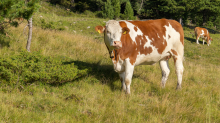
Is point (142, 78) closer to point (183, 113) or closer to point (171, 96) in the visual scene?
point (171, 96)

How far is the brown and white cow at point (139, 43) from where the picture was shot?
475 cm

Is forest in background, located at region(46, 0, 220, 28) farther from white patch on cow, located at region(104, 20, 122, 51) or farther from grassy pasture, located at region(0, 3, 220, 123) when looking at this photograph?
white patch on cow, located at region(104, 20, 122, 51)

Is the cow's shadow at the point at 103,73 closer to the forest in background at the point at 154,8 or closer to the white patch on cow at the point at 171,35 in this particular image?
the white patch on cow at the point at 171,35

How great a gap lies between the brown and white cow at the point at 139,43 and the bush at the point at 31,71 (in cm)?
113

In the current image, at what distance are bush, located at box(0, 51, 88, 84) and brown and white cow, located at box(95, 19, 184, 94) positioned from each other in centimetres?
113

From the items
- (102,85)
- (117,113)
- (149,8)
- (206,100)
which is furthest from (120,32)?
(149,8)

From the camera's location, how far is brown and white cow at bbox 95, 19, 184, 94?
4.75m

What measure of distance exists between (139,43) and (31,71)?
2.88 metres

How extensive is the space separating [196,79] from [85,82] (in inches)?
175

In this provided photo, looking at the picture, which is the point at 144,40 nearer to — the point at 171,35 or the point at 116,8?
the point at 171,35

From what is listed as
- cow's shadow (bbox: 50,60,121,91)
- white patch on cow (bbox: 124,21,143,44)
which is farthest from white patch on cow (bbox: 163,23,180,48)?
cow's shadow (bbox: 50,60,121,91)

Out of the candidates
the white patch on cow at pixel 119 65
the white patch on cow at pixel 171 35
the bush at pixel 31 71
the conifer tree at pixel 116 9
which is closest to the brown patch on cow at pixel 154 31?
the white patch on cow at pixel 171 35

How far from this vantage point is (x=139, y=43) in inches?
203

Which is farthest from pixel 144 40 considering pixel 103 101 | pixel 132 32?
pixel 103 101
